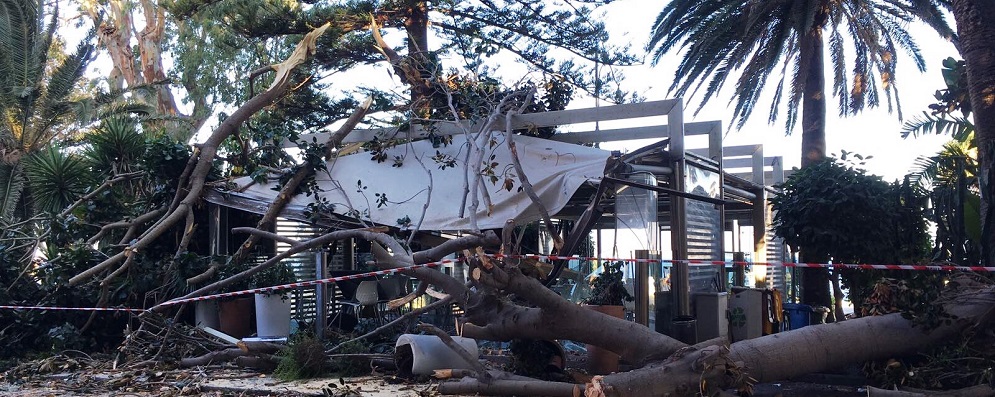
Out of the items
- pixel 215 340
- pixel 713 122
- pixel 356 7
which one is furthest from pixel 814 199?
pixel 356 7

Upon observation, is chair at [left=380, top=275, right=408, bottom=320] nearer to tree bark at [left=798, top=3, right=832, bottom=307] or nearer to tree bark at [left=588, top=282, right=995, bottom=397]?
tree bark at [left=588, top=282, right=995, bottom=397]

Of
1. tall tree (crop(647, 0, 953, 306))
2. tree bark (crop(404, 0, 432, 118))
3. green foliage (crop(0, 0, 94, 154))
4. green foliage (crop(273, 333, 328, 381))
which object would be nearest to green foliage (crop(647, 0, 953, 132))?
tall tree (crop(647, 0, 953, 306))

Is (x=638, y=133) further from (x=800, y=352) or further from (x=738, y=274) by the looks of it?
(x=800, y=352)

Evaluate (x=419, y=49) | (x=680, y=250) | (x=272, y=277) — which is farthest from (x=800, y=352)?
(x=419, y=49)

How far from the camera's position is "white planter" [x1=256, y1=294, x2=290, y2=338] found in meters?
9.35

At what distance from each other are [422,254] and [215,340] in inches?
125

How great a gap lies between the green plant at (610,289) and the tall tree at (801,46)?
4.46m

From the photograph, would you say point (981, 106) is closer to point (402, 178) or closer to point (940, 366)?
point (940, 366)

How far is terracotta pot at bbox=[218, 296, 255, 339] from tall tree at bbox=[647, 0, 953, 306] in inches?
282

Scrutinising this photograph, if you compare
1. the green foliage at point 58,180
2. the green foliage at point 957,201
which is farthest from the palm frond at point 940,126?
the green foliage at point 58,180

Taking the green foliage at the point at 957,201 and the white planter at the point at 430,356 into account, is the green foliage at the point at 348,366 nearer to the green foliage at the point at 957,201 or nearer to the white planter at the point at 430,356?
the white planter at the point at 430,356

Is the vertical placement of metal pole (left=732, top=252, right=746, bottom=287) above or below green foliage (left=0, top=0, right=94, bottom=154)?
below

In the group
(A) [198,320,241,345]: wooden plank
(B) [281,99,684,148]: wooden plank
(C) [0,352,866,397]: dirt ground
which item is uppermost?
(B) [281,99,684,148]: wooden plank

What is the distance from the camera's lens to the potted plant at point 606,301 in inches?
294
